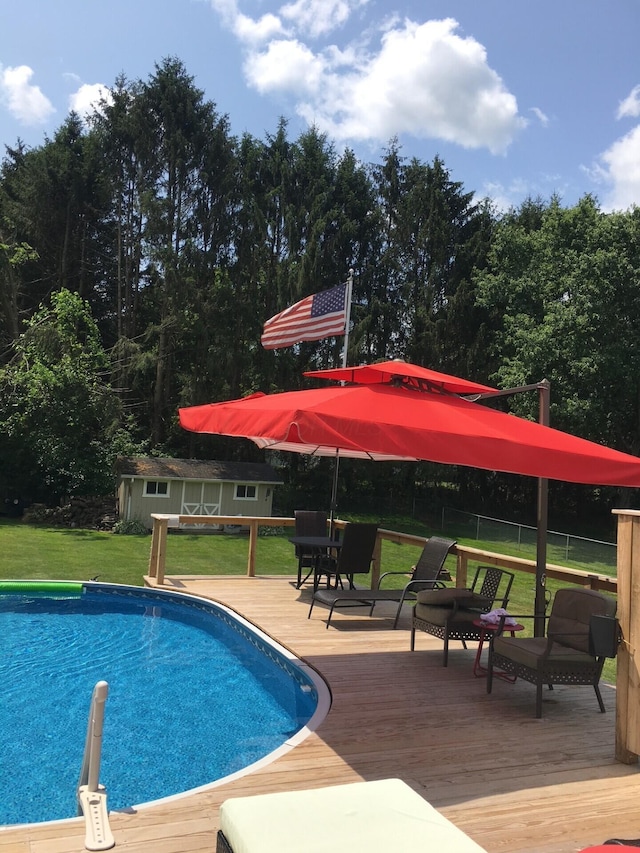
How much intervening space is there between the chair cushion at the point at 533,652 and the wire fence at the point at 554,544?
32.1 ft

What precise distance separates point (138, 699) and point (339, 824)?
4264 mm

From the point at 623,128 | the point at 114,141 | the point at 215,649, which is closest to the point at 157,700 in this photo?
the point at 215,649

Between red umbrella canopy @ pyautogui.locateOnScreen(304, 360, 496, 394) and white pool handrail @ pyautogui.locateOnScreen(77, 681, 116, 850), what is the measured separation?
3.08 m

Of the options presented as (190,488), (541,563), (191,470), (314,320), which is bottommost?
(190,488)

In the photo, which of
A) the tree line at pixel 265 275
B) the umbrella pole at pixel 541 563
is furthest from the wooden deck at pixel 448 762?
the tree line at pixel 265 275

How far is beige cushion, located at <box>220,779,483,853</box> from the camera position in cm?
199

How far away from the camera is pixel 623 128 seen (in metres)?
16.3

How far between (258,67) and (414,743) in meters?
14.2

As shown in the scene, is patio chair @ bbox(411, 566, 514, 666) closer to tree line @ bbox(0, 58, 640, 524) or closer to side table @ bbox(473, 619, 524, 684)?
side table @ bbox(473, 619, 524, 684)

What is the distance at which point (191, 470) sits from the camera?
20.6 m

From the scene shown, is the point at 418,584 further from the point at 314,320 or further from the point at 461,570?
the point at 314,320

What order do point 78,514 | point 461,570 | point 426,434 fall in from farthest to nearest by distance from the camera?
point 78,514
point 461,570
point 426,434

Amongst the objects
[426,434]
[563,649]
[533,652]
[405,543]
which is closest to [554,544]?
[405,543]

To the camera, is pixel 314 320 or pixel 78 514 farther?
pixel 78 514
